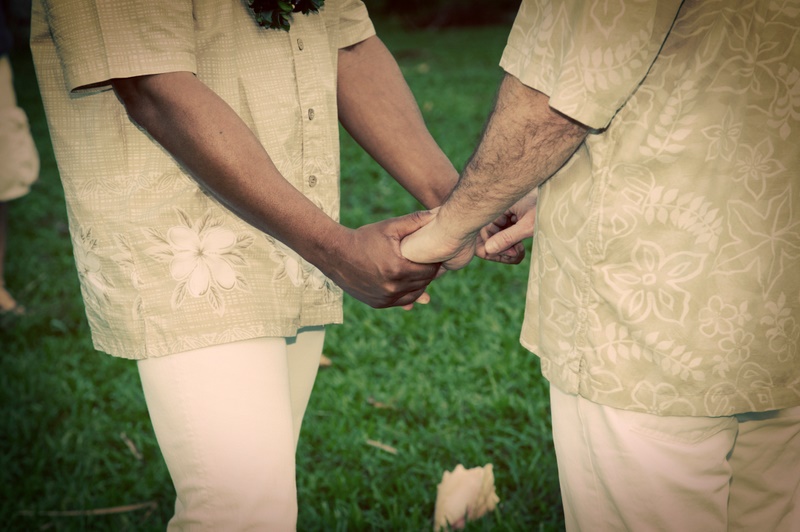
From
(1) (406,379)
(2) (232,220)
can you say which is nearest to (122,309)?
(2) (232,220)

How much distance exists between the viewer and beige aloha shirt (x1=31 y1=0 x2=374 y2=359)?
1.74 m

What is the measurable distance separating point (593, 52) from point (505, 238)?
0.79m

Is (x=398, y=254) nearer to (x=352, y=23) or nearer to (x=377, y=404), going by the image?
(x=352, y=23)

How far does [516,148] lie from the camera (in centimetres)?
155

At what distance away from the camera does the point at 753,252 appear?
1546mm

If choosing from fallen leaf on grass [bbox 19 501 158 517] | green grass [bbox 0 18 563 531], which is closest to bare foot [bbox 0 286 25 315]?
green grass [bbox 0 18 563 531]

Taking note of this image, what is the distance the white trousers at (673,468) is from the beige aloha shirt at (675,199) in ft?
0.19

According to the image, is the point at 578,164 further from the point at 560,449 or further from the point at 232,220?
the point at 232,220

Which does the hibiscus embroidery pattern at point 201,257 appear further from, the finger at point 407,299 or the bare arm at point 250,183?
the finger at point 407,299

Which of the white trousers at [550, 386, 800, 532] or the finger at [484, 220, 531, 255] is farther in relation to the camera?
the finger at [484, 220, 531, 255]

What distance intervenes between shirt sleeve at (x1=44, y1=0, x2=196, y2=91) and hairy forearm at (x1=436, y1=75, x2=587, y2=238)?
0.64 m

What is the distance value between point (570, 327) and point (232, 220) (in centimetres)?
77

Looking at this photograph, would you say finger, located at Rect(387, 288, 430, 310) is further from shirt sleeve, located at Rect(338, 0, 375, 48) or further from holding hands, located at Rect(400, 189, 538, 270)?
shirt sleeve, located at Rect(338, 0, 375, 48)

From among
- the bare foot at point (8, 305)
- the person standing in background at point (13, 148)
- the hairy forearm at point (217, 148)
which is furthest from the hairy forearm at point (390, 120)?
the bare foot at point (8, 305)
